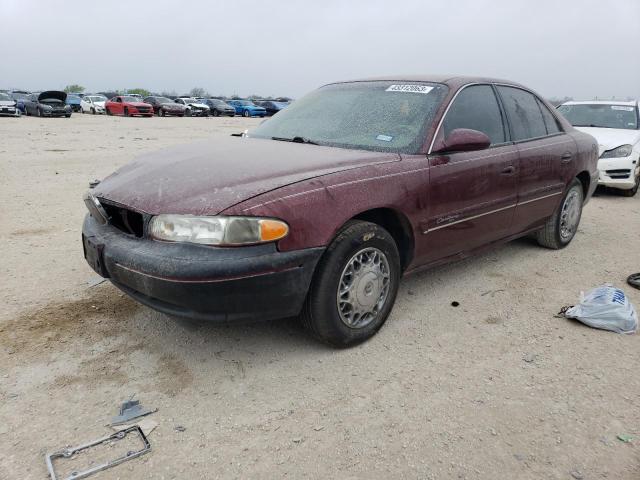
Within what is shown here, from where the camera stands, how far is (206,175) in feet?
9.34

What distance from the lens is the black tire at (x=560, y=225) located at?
492 centimetres

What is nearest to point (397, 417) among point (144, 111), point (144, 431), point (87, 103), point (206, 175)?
point (144, 431)

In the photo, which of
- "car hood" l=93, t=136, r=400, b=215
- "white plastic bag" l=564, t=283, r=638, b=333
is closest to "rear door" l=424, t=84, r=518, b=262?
"car hood" l=93, t=136, r=400, b=215

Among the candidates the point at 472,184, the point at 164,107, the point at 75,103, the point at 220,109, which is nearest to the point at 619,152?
the point at 472,184

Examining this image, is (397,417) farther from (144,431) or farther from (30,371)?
(30,371)

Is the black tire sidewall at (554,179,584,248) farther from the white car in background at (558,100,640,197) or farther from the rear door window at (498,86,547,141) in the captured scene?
the white car in background at (558,100,640,197)

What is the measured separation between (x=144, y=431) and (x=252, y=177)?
1.33 meters

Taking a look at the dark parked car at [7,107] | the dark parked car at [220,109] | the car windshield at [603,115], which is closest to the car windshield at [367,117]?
the car windshield at [603,115]

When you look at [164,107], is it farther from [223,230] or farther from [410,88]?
[223,230]

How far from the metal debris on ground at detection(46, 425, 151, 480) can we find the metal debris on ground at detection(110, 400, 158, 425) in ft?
0.27

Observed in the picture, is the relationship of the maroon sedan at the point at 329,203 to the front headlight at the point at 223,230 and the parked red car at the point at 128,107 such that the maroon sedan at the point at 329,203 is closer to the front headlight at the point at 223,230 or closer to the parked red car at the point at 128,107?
the front headlight at the point at 223,230

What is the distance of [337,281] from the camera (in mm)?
2803

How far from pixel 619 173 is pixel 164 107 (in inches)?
1168

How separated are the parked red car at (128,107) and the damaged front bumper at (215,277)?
100 feet
